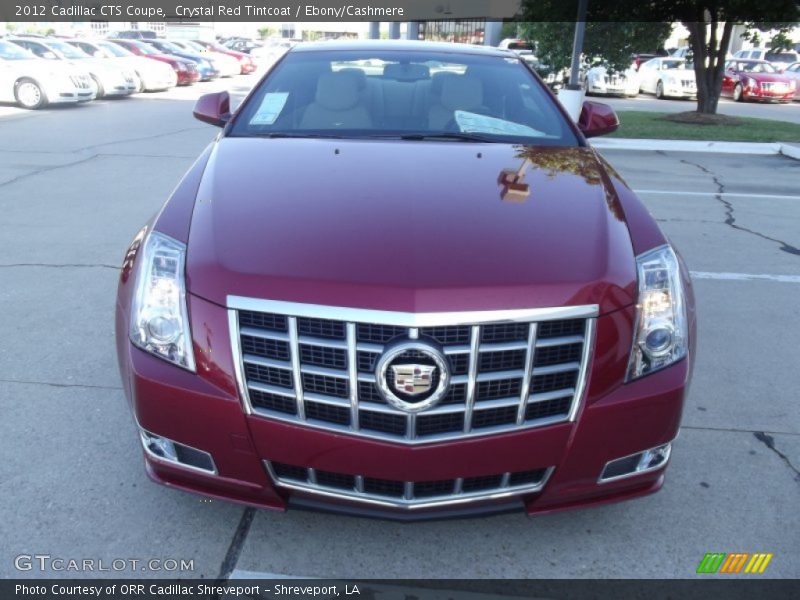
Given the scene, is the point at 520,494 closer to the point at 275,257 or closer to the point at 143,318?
the point at 275,257

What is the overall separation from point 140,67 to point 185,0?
2115cm

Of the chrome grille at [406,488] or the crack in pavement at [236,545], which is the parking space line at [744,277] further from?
the crack in pavement at [236,545]

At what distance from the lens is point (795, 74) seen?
2609 centimetres

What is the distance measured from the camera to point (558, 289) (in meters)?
2.12

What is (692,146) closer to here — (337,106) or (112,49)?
(337,106)

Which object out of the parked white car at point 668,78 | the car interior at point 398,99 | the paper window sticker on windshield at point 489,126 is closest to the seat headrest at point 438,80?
the car interior at point 398,99

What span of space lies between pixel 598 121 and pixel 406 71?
1.18 metres

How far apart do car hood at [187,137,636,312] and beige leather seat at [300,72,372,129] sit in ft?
1.52

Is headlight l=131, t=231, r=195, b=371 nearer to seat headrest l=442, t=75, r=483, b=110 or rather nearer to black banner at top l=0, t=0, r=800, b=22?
seat headrest l=442, t=75, r=483, b=110

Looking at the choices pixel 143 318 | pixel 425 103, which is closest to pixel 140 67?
pixel 425 103

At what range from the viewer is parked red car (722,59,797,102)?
80.9 feet

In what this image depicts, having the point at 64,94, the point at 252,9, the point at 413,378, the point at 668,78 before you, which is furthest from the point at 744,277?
the point at 252,9

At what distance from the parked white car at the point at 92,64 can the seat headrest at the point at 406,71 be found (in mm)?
15463

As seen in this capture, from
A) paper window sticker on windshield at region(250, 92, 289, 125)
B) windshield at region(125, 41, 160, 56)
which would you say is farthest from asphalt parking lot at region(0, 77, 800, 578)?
windshield at region(125, 41, 160, 56)
